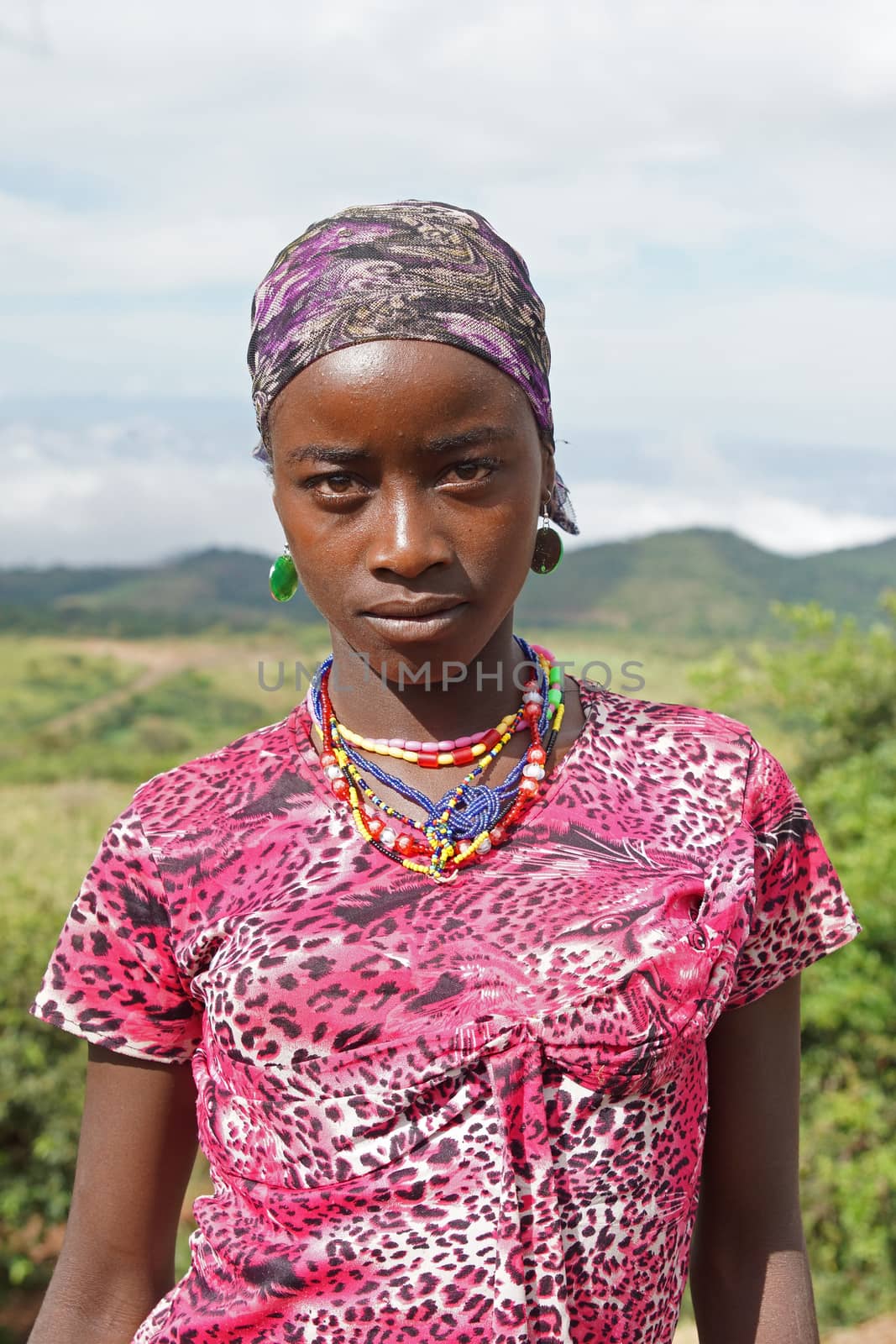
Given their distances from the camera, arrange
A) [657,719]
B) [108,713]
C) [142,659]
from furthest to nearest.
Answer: [142,659], [108,713], [657,719]

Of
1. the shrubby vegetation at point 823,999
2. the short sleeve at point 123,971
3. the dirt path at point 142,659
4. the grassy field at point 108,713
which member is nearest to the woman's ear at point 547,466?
the short sleeve at point 123,971

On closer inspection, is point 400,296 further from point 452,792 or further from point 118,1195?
point 118,1195

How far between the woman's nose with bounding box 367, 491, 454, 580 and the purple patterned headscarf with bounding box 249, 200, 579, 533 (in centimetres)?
19

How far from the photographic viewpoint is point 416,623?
1.45 metres

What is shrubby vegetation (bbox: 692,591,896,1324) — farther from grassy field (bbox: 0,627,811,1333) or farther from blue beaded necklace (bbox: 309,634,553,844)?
blue beaded necklace (bbox: 309,634,553,844)

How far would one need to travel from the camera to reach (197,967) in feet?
4.87

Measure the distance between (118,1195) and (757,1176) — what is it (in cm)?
85

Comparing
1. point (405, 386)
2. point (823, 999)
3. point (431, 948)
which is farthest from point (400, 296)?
Result: point (823, 999)

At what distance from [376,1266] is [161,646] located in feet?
95.7

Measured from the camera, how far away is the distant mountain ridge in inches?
1126

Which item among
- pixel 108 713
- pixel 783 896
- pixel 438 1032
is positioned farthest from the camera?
pixel 108 713

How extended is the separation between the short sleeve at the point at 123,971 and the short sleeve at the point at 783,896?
0.72 meters

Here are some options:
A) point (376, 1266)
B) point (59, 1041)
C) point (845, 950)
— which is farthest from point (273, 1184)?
point (59, 1041)

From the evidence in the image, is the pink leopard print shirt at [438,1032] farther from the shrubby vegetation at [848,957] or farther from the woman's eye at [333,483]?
the shrubby vegetation at [848,957]
